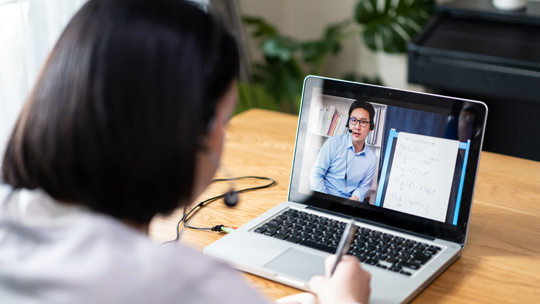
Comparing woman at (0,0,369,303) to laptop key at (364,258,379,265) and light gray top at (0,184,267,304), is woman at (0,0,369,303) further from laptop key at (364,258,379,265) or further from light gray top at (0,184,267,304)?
laptop key at (364,258,379,265)

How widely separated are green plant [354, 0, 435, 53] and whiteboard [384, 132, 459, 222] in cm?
165

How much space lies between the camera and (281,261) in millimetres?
729

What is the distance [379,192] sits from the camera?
82 centimetres

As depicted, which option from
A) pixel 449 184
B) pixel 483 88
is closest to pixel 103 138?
pixel 449 184

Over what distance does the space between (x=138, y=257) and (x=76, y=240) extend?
2.2 inches

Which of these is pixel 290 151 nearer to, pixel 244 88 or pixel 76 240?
pixel 76 240

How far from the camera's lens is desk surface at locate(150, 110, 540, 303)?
69 cm

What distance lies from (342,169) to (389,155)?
0.27 ft

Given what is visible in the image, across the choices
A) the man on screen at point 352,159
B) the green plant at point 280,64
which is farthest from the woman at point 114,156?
the green plant at point 280,64

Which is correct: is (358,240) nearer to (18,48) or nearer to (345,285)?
(345,285)

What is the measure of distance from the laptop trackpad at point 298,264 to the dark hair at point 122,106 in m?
0.26

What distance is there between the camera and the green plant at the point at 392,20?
230cm

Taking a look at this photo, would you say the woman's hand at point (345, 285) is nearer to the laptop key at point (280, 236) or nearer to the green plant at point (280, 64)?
the laptop key at point (280, 236)

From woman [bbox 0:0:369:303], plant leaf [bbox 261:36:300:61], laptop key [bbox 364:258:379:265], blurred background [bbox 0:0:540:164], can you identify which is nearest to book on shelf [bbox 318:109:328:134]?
laptop key [bbox 364:258:379:265]
